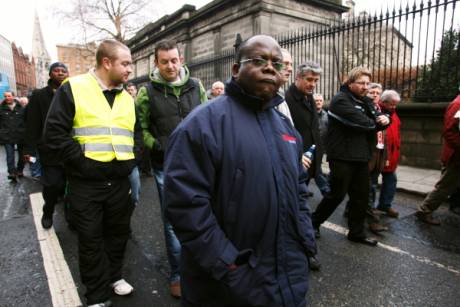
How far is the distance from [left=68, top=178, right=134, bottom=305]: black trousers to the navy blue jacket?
3.87ft

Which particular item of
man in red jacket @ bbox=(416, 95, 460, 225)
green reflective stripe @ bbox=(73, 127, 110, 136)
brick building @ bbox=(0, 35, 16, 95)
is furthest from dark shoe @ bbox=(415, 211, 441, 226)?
brick building @ bbox=(0, 35, 16, 95)

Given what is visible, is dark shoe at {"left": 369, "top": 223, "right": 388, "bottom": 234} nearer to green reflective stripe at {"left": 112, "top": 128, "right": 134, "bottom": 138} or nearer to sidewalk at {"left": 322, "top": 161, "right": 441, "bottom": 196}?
sidewalk at {"left": 322, "top": 161, "right": 441, "bottom": 196}

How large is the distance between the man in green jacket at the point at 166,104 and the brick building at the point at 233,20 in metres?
11.5

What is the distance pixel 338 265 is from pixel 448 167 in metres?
2.45

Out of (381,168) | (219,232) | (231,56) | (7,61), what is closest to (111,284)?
(219,232)

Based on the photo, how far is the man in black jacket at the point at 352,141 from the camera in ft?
11.7

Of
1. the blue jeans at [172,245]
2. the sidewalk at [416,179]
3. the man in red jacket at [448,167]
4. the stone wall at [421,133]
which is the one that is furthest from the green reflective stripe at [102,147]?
the stone wall at [421,133]

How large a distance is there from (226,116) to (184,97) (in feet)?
4.63

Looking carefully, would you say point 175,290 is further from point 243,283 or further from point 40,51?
point 40,51

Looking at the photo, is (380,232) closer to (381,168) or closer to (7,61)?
(381,168)

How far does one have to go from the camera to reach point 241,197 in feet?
4.91

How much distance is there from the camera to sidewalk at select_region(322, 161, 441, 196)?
19.5ft

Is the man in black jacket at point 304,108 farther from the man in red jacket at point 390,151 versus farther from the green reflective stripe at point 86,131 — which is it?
the green reflective stripe at point 86,131

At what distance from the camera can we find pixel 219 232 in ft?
4.66
